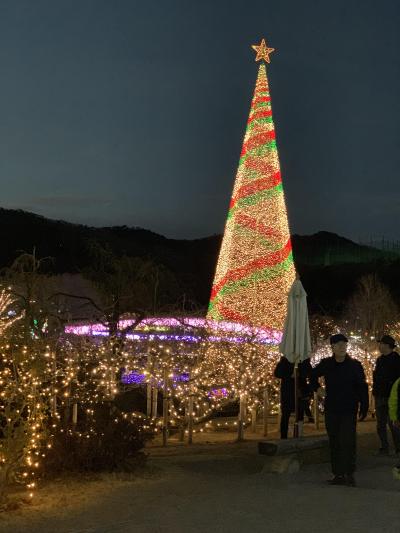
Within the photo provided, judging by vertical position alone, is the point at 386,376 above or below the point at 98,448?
above

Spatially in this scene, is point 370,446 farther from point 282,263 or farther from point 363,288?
point 363,288

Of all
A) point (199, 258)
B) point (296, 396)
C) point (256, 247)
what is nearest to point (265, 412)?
point (296, 396)

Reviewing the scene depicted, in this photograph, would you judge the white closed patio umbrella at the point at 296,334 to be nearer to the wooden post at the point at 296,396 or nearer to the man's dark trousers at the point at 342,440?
the wooden post at the point at 296,396

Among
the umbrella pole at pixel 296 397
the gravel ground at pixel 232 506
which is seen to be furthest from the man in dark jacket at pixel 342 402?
the umbrella pole at pixel 296 397

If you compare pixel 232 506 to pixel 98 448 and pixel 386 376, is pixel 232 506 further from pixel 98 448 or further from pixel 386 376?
pixel 386 376

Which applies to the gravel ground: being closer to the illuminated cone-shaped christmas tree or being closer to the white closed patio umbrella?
the white closed patio umbrella

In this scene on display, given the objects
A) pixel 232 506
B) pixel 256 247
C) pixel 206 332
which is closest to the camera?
pixel 232 506

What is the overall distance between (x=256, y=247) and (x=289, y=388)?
20.1ft

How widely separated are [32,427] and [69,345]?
14.2ft

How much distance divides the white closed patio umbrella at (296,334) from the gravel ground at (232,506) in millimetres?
Result: 1286

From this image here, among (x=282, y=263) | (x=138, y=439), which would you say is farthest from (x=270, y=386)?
(x=138, y=439)

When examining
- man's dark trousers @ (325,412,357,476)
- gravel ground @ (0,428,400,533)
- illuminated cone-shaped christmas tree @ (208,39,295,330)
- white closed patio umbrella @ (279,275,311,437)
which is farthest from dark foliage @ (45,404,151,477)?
illuminated cone-shaped christmas tree @ (208,39,295,330)

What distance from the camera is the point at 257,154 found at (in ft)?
45.6

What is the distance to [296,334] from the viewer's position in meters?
7.87
